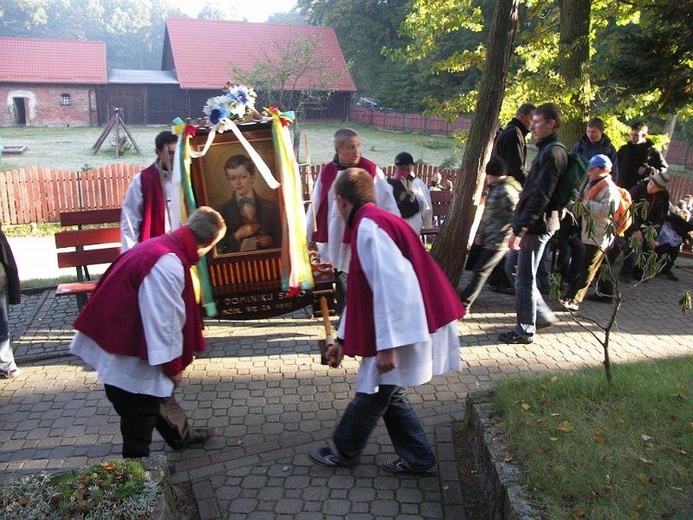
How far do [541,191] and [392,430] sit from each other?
117 inches

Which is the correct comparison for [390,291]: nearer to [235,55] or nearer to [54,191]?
[54,191]

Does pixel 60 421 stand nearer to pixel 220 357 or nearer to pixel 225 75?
pixel 220 357

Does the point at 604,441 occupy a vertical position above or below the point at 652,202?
below

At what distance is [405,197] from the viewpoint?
7.39 meters

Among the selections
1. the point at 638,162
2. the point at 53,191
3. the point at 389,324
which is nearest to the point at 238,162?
the point at 389,324

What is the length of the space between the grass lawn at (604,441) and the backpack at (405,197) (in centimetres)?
308

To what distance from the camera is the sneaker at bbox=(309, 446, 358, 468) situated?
13.5 ft

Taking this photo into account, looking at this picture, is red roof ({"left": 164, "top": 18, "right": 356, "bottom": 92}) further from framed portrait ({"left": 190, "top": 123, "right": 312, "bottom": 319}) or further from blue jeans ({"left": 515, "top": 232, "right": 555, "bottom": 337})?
framed portrait ({"left": 190, "top": 123, "right": 312, "bottom": 319})

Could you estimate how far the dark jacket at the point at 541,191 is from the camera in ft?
19.2

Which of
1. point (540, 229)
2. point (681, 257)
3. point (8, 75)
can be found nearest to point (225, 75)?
point (8, 75)

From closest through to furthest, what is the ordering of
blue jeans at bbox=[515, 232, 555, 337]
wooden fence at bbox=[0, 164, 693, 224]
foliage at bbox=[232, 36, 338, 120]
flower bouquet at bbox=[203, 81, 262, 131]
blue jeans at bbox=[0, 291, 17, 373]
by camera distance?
flower bouquet at bbox=[203, 81, 262, 131], blue jeans at bbox=[0, 291, 17, 373], blue jeans at bbox=[515, 232, 555, 337], wooden fence at bbox=[0, 164, 693, 224], foliage at bbox=[232, 36, 338, 120]

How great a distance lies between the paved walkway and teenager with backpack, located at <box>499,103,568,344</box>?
353mm

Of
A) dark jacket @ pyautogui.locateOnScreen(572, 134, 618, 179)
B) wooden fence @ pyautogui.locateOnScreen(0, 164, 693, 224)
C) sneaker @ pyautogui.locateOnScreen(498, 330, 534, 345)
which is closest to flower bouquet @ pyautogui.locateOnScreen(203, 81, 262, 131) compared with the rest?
sneaker @ pyautogui.locateOnScreen(498, 330, 534, 345)

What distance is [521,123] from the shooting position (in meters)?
7.52
